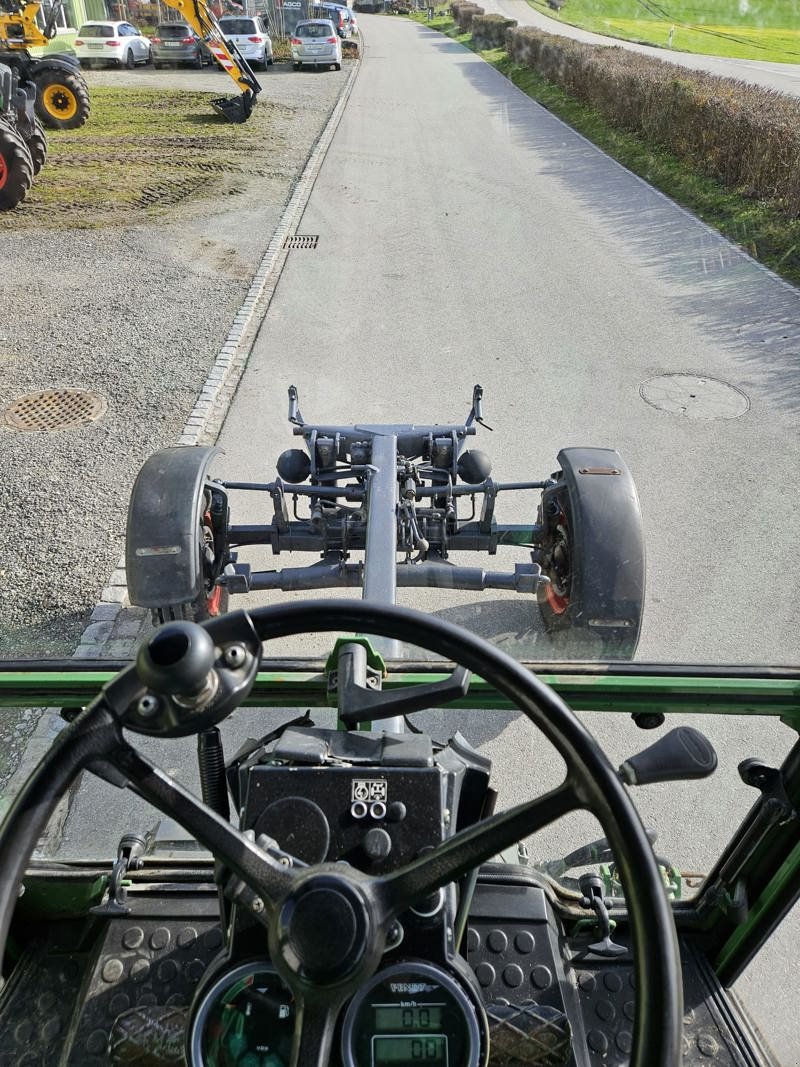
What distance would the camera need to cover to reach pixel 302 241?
9906mm

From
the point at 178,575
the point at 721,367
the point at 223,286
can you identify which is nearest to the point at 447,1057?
the point at 178,575

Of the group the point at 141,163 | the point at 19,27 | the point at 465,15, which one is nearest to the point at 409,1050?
the point at 141,163

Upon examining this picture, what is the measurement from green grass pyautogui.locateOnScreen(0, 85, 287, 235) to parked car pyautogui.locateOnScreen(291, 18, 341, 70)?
291 inches

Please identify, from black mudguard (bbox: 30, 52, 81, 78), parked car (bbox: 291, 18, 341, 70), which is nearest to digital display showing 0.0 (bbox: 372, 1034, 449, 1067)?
black mudguard (bbox: 30, 52, 81, 78)

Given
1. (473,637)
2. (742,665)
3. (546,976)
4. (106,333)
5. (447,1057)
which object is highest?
(473,637)

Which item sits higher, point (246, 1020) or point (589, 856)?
point (246, 1020)

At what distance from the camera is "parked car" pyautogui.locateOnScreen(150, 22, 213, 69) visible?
23562 millimetres

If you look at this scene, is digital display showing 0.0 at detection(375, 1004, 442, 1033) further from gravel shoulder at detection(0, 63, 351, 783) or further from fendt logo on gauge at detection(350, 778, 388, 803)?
gravel shoulder at detection(0, 63, 351, 783)

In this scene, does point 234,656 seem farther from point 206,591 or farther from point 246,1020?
point 206,591

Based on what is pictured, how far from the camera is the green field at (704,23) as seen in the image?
1235 inches

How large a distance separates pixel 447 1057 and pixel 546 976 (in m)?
0.56

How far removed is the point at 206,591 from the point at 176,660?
2.47 meters

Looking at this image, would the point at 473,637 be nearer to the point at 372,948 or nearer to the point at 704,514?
the point at 372,948

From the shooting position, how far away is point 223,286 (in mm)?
8523
